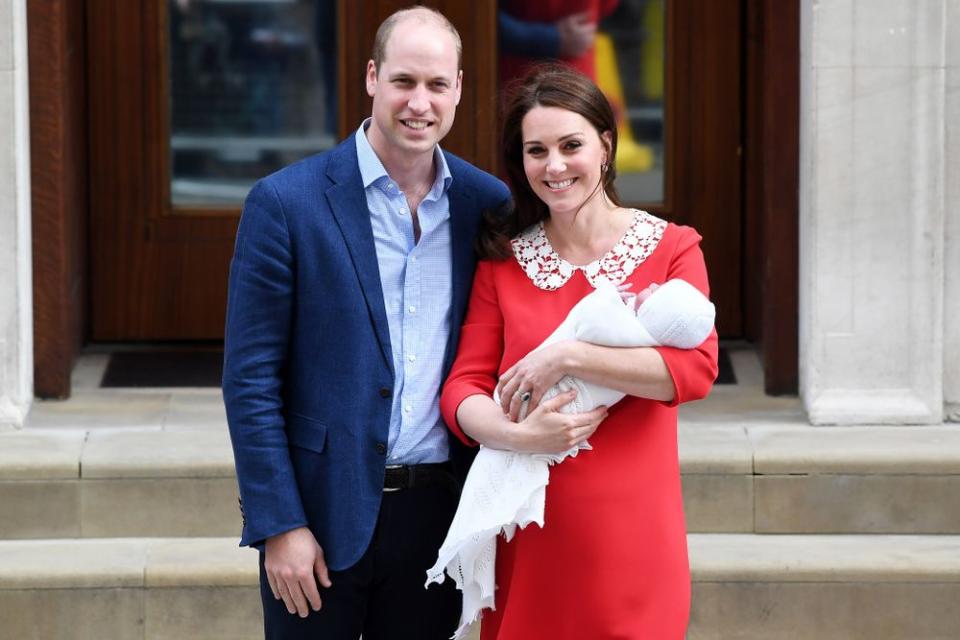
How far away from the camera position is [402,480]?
3.64 metres

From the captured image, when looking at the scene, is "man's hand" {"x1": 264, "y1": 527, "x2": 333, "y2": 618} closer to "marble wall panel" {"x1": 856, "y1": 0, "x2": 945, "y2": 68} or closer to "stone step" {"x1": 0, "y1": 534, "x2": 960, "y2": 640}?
"stone step" {"x1": 0, "y1": 534, "x2": 960, "y2": 640}

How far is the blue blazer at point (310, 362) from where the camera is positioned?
11.6 feet

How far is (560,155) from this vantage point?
11.5 ft

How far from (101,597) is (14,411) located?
101cm

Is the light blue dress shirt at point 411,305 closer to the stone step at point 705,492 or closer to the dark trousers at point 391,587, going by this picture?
the dark trousers at point 391,587

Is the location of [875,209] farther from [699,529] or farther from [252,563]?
[252,563]

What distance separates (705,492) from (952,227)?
1310 millimetres

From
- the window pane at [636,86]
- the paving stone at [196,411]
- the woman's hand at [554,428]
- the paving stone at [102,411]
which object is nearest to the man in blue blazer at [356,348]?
the woman's hand at [554,428]

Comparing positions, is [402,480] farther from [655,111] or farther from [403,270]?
[655,111]

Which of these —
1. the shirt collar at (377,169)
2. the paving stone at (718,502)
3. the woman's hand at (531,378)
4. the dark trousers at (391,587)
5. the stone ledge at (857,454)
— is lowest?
the paving stone at (718,502)

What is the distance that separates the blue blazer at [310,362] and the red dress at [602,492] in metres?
0.19

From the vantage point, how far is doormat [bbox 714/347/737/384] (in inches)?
272

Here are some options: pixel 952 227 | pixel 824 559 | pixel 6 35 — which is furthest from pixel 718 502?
pixel 6 35

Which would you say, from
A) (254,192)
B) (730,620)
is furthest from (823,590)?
(254,192)
